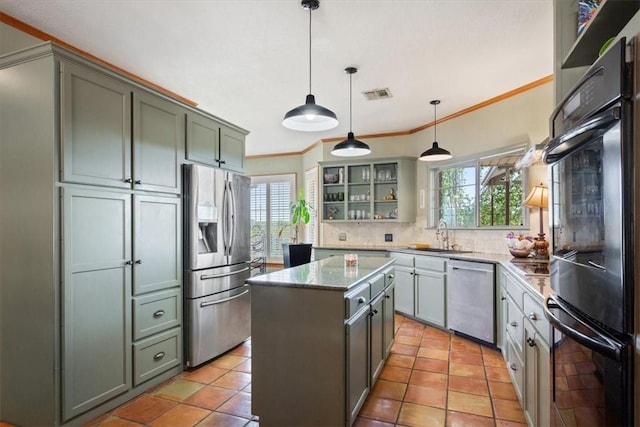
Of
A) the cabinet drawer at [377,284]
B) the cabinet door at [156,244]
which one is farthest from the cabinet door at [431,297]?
the cabinet door at [156,244]

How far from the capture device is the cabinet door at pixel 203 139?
10.3 feet

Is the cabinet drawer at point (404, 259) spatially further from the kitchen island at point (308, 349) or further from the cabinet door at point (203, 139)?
the cabinet door at point (203, 139)

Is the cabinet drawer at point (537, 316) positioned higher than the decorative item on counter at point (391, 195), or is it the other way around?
the decorative item on counter at point (391, 195)

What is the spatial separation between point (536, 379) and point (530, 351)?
6.2 inches

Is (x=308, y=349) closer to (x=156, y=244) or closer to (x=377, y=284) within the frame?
(x=377, y=284)

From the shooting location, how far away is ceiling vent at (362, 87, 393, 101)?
3865 mm

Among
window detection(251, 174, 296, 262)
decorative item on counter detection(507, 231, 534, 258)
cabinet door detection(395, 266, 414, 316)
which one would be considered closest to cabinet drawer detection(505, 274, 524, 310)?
decorative item on counter detection(507, 231, 534, 258)

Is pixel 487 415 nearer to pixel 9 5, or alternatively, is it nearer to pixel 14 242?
pixel 14 242

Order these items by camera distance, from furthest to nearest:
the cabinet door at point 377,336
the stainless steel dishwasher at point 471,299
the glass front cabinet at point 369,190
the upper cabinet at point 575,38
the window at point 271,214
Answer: the window at point 271,214 < the glass front cabinet at point 369,190 < the stainless steel dishwasher at point 471,299 < the cabinet door at point 377,336 < the upper cabinet at point 575,38

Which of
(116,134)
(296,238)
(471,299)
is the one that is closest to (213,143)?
(116,134)

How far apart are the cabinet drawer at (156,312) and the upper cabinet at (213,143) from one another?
122cm

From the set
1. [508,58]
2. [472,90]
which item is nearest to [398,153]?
[472,90]

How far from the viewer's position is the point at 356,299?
7.06 ft

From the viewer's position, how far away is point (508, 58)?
312 centimetres
